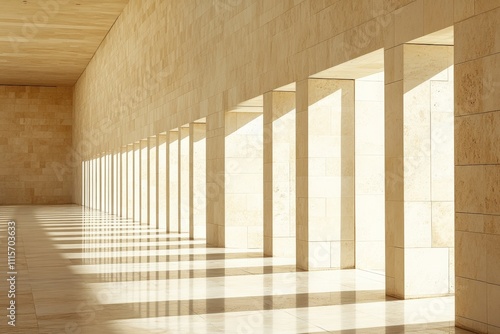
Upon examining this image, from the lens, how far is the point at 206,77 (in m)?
22.9

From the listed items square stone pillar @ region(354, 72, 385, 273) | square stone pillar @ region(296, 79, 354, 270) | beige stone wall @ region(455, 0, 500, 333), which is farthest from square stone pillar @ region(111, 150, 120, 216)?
beige stone wall @ region(455, 0, 500, 333)

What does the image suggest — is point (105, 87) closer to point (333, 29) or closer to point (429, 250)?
point (333, 29)

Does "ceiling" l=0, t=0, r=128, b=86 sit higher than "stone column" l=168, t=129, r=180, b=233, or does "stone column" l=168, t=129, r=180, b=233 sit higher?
"ceiling" l=0, t=0, r=128, b=86

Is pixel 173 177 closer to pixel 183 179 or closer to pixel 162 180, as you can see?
pixel 183 179

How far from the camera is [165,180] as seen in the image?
98.0 ft

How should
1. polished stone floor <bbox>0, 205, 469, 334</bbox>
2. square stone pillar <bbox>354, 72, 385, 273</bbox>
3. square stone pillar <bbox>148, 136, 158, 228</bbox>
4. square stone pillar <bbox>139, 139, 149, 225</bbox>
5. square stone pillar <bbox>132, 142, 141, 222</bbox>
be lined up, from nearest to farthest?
polished stone floor <bbox>0, 205, 469, 334</bbox> → square stone pillar <bbox>354, 72, 385, 273</bbox> → square stone pillar <bbox>148, 136, 158, 228</bbox> → square stone pillar <bbox>139, 139, 149, 225</bbox> → square stone pillar <bbox>132, 142, 141, 222</bbox>

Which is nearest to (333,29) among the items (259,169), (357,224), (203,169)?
(357,224)

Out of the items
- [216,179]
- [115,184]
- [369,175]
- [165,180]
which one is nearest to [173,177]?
[165,180]

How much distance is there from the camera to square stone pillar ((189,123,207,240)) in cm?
2411

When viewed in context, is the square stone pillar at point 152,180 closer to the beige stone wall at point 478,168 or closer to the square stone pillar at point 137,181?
the square stone pillar at point 137,181

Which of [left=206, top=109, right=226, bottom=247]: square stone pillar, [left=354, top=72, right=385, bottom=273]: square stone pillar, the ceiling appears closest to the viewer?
[left=354, top=72, right=385, bottom=273]: square stone pillar

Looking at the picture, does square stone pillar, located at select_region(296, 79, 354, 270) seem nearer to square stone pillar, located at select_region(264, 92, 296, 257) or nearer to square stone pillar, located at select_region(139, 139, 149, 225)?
square stone pillar, located at select_region(264, 92, 296, 257)

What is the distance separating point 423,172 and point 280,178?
643 cm

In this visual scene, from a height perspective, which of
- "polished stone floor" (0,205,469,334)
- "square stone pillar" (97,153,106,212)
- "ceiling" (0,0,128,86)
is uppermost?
"ceiling" (0,0,128,86)
